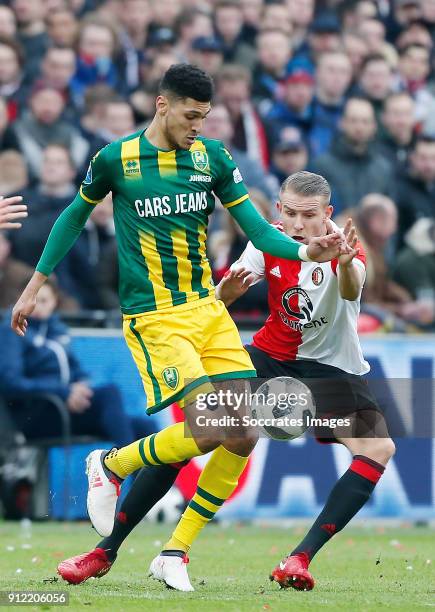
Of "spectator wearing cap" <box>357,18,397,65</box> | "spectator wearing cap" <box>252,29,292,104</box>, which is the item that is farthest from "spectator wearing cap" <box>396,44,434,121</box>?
"spectator wearing cap" <box>252,29,292,104</box>

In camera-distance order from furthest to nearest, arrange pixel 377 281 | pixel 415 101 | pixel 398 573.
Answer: pixel 415 101
pixel 377 281
pixel 398 573

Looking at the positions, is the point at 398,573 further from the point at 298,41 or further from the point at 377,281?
the point at 298,41

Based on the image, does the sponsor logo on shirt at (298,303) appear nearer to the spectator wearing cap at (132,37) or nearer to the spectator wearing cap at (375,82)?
the spectator wearing cap at (132,37)

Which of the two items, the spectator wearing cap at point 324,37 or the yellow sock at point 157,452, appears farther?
the spectator wearing cap at point 324,37

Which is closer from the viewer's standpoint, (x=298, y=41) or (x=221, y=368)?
(x=221, y=368)

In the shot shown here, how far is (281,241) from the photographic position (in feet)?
22.3

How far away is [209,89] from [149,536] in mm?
4868

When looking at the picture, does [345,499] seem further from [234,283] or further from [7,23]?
[7,23]

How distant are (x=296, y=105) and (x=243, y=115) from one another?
2.65 feet

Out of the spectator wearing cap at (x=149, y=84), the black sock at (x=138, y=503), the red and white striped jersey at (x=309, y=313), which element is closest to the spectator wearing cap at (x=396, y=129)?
the spectator wearing cap at (x=149, y=84)

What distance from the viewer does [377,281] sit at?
42.2 ft

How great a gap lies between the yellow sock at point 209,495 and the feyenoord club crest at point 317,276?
107cm

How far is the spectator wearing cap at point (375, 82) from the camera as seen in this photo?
1560cm

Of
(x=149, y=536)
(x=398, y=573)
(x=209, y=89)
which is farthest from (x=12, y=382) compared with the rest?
(x=209, y=89)
